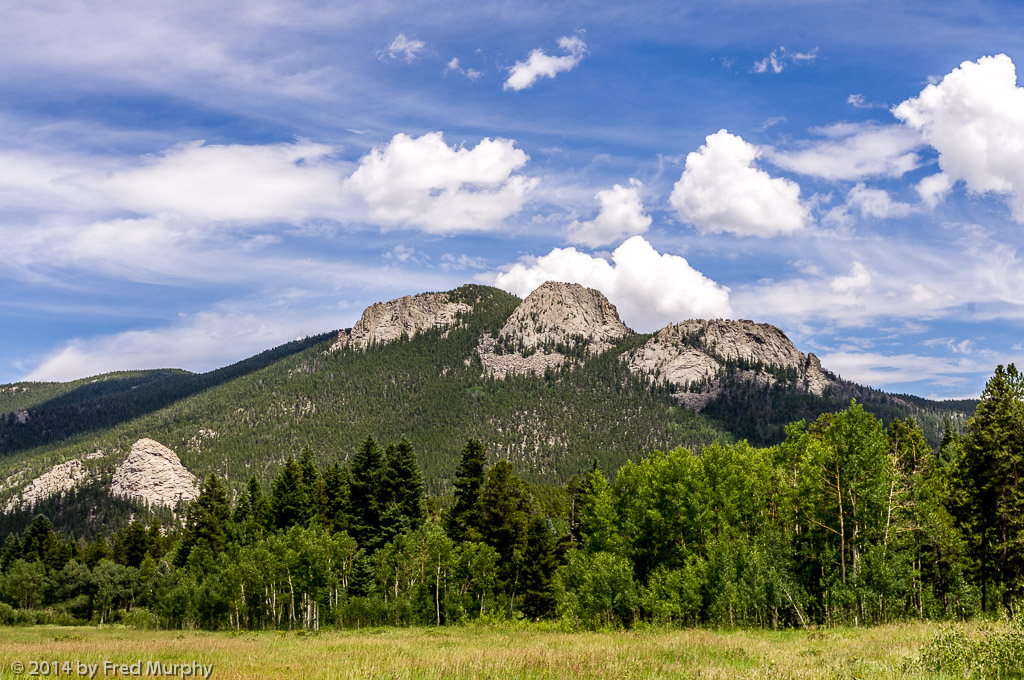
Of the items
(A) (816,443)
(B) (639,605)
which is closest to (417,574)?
(B) (639,605)

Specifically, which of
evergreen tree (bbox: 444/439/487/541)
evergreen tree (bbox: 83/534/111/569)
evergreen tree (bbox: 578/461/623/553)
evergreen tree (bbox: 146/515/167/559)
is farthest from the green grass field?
evergreen tree (bbox: 83/534/111/569)

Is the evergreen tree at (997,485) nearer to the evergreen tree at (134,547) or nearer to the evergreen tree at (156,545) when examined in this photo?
the evergreen tree at (156,545)

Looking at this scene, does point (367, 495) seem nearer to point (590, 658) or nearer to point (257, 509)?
point (257, 509)

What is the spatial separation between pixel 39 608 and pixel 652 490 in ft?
320

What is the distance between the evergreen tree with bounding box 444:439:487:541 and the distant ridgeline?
0.70 feet

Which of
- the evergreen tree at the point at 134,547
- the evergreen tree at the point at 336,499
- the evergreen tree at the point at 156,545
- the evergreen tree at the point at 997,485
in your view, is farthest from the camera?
the evergreen tree at the point at 156,545

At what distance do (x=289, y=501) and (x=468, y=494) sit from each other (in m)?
18.8

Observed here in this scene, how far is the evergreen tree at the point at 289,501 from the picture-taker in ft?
217

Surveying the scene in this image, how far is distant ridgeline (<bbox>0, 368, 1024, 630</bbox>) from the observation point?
1448 inches

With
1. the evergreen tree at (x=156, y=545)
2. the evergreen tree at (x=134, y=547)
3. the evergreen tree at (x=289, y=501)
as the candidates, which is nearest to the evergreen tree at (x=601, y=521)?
the evergreen tree at (x=289, y=501)

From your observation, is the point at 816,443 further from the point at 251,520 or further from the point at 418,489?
the point at 251,520

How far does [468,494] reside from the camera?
6353 centimetres

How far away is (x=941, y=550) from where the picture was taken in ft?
132

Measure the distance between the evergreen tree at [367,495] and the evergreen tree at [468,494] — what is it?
7.06m
